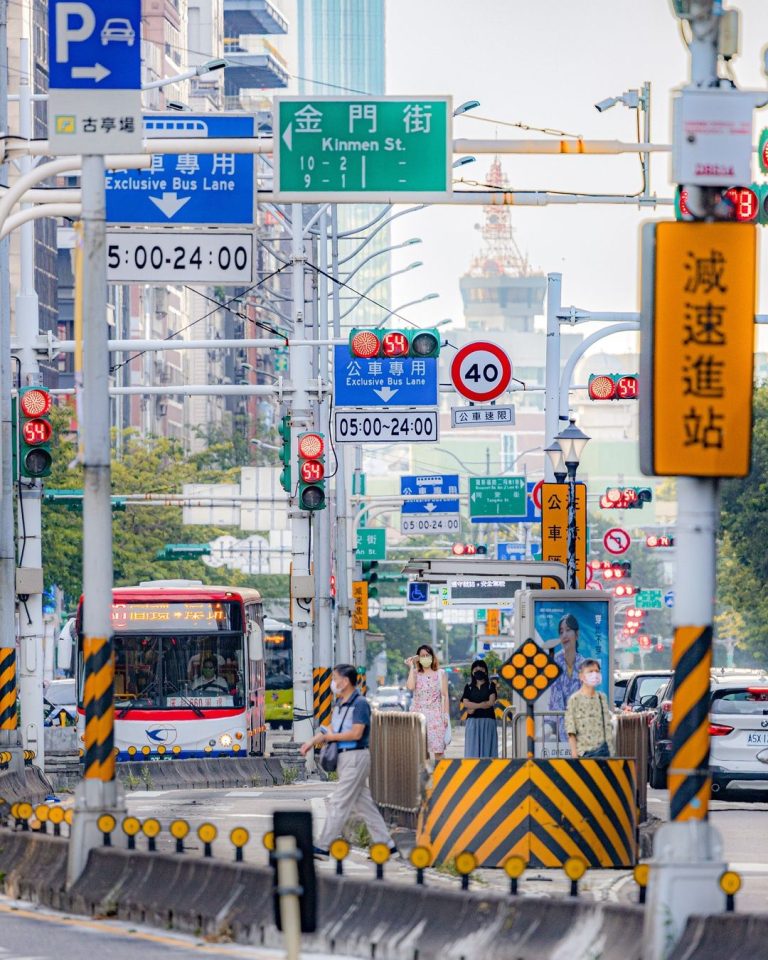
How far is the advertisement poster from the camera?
27000mm

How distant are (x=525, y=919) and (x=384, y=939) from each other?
108cm

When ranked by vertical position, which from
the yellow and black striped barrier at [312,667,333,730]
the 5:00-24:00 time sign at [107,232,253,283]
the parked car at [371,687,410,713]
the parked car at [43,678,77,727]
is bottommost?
the parked car at [371,687,410,713]

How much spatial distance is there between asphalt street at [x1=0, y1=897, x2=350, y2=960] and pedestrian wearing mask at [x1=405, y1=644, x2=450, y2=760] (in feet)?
37.8

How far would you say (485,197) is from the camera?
22922 millimetres

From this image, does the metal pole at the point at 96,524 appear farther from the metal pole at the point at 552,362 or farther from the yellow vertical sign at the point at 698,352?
the metal pole at the point at 552,362

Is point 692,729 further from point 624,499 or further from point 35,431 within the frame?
point 624,499

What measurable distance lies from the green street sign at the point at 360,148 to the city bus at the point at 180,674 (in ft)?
52.4

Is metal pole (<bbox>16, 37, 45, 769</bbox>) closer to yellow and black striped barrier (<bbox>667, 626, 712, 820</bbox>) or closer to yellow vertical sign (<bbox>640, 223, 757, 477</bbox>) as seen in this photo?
yellow vertical sign (<bbox>640, 223, 757, 477</bbox>)

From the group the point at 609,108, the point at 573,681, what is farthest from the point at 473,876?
the point at 609,108

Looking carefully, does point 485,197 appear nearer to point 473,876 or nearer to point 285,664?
point 473,876

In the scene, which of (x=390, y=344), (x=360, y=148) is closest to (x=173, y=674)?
(x=390, y=344)

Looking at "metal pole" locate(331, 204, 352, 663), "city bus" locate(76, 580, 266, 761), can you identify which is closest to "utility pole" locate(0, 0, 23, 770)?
"city bus" locate(76, 580, 266, 761)

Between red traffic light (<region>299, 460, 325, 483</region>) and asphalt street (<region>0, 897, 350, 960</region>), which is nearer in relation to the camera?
asphalt street (<region>0, 897, 350, 960</region>)

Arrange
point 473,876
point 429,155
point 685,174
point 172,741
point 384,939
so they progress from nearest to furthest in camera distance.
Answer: point 685,174 < point 384,939 < point 473,876 < point 429,155 < point 172,741
